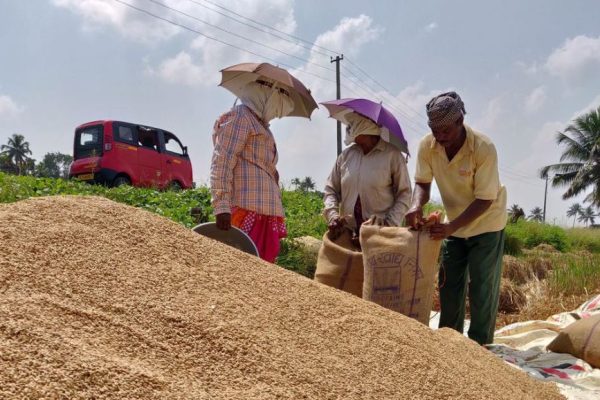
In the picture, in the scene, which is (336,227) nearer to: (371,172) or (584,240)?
(371,172)

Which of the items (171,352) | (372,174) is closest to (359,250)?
(372,174)

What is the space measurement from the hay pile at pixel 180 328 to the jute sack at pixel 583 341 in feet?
2.55

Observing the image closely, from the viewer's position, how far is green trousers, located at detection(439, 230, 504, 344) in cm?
268

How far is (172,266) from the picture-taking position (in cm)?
168

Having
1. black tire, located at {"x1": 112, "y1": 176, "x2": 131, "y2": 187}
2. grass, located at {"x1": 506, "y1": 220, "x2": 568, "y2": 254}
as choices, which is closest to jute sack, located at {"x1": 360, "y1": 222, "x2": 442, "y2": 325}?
black tire, located at {"x1": 112, "y1": 176, "x2": 131, "y2": 187}

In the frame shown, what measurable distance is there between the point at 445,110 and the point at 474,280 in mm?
868

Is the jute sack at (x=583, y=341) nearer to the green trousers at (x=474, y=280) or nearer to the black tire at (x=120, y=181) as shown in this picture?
the green trousers at (x=474, y=280)

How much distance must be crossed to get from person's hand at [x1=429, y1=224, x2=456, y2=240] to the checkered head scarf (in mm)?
440

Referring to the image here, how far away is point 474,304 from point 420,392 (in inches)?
53.1

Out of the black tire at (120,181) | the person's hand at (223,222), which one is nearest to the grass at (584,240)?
the black tire at (120,181)

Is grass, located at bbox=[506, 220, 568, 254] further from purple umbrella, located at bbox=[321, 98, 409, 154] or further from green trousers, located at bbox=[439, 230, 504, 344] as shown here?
purple umbrella, located at bbox=[321, 98, 409, 154]

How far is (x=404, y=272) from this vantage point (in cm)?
245

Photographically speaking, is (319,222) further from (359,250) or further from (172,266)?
(172,266)

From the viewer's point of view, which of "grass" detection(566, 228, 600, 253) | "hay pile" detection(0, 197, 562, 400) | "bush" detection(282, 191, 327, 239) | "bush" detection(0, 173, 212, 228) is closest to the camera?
"hay pile" detection(0, 197, 562, 400)
